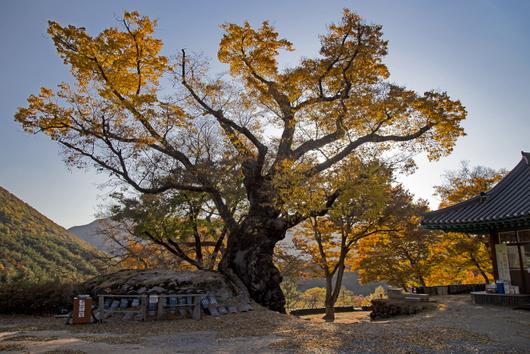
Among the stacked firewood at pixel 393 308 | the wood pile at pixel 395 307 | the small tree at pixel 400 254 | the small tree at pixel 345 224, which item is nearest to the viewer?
the small tree at pixel 345 224

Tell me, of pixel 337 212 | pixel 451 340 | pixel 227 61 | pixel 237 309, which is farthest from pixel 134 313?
Result: pixel 227 61

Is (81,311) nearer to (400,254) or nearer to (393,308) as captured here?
(393,308)

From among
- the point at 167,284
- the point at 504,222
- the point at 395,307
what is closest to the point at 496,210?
the point at 504,222

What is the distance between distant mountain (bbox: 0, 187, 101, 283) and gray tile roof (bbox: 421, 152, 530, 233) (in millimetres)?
19879

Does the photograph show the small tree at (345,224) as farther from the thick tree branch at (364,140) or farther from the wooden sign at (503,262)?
the wooden sign at (503,262)

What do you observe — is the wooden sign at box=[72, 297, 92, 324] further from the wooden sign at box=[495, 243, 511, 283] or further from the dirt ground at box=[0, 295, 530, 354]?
the wooden sign at box=[495, 243, 511, 283]

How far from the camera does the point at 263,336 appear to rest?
809 centimetres

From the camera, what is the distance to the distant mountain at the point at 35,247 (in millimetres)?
25734

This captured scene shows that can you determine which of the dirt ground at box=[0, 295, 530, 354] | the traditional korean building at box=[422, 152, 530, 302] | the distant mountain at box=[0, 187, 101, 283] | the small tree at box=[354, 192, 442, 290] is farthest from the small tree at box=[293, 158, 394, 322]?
the distant mountain at box=[0, 187, 101, 283]

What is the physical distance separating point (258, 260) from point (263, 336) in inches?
229

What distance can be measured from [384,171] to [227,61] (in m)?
7.31

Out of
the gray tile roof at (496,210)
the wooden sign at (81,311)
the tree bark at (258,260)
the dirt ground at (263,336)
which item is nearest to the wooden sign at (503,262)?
the gray tile roof at (496,210)

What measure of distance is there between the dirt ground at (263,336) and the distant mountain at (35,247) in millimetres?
15298

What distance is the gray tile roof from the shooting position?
1184 cm
